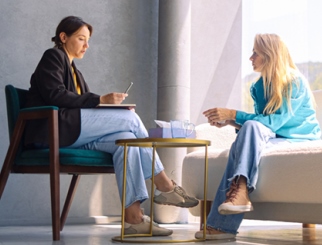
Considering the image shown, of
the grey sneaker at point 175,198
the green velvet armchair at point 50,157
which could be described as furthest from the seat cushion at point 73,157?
the grey sneaker at point 175,198

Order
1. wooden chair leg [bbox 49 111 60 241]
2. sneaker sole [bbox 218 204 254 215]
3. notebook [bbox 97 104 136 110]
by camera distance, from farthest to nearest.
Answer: notebook [bbox 97 104 136 110] < wooden chair leg [bbox 49 111 60 241] < sneaker sole [bbox 218 204 254 215]

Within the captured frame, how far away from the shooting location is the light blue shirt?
9.88ft

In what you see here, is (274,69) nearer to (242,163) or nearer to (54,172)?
(242,163)

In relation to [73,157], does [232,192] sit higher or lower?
lower

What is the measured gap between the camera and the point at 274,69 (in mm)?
3123

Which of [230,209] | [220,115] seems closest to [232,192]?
[230,209]

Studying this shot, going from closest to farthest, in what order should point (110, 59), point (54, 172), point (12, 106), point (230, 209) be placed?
1. point (230, 209)
2. point (54, 172)
3. point (12, 106)
4. point (110, 59)

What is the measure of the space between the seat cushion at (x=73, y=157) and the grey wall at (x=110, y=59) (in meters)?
1.24

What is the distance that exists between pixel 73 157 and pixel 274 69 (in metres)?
1.12

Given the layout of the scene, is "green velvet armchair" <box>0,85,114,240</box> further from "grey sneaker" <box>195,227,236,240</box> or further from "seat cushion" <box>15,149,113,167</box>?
"grey sneaker" <box>195,227,236,240</box>

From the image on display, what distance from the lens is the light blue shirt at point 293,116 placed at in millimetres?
3012

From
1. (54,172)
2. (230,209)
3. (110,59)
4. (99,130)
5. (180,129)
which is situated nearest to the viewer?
(230,209)

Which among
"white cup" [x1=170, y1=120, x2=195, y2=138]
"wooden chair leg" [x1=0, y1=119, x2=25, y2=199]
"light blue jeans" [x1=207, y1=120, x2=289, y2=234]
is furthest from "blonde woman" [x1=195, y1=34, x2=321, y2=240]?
"wooden chair leg" [x1=0, y1=119, x2=25, y2=199]

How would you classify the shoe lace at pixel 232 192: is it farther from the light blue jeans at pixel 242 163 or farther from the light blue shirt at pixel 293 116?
the light blue shirt at pixel 293 116
